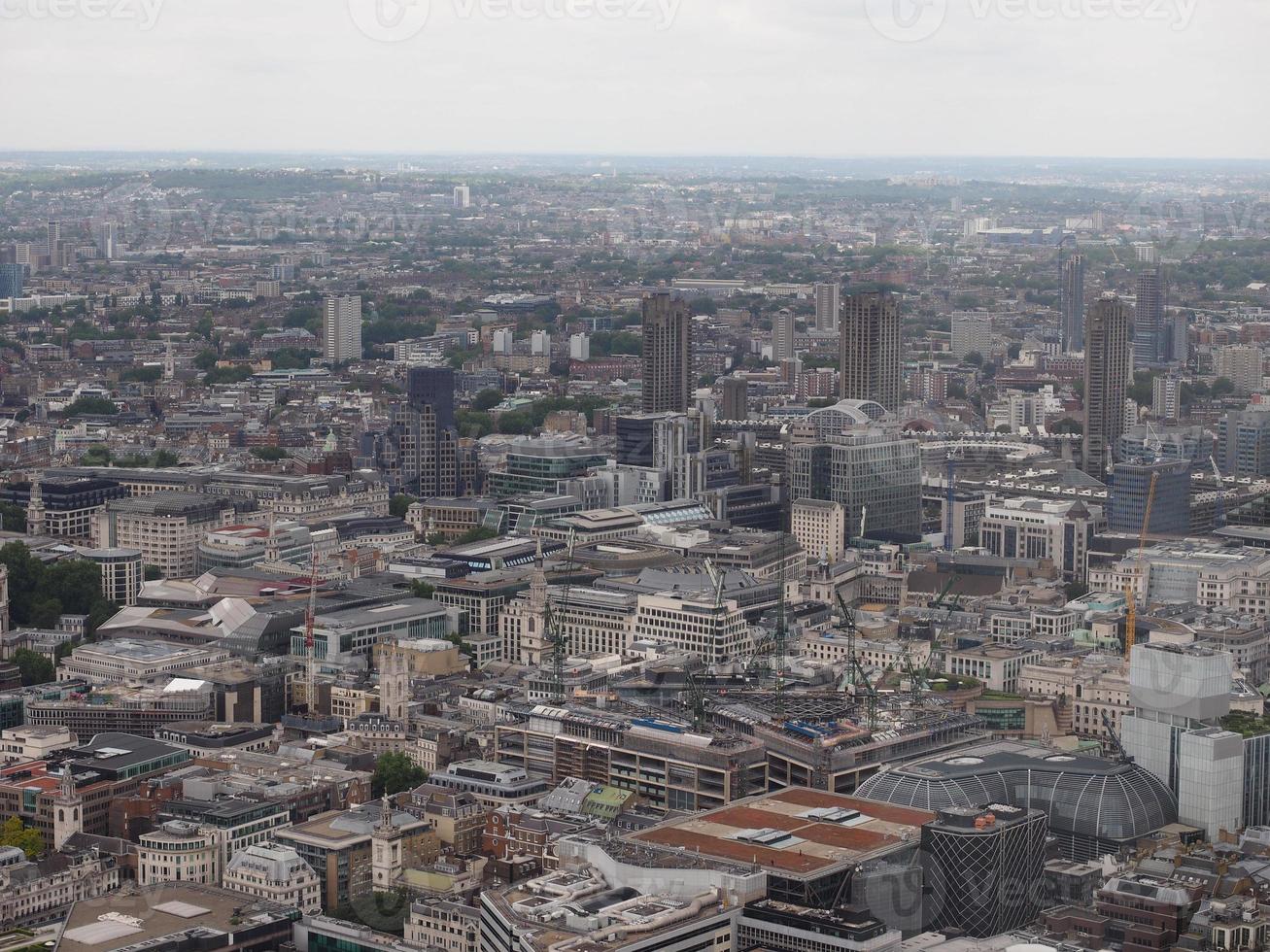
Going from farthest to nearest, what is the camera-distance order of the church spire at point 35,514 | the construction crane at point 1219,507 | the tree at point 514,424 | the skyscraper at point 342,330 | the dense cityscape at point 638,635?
the skyscraper at point 342,330, the tree at point 514,424, the construction crane at point 1219,507, the church spire at point 35,514, the dense cityscape at point 638,635

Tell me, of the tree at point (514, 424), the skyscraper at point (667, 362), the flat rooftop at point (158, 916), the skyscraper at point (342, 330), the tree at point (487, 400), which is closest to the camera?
the flat rooftop at point (158, 916)

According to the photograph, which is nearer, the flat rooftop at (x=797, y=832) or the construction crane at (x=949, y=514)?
the flat rooftop at (x=797, y=832)

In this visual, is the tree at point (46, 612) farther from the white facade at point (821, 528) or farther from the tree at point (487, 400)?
the tree at point (487, 400)

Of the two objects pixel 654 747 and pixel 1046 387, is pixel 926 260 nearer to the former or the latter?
pixel 1046 387

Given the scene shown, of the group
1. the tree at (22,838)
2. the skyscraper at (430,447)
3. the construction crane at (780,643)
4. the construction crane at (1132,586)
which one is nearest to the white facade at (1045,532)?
the construction crane at (1132,586)

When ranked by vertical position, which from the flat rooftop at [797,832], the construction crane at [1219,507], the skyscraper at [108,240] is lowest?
the construction crane at [1219,507]

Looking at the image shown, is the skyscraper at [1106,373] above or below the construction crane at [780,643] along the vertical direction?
above

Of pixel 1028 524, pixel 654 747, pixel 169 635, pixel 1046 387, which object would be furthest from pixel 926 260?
pixel 654 747
